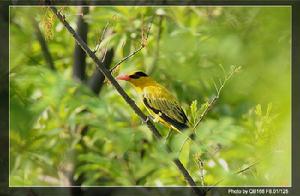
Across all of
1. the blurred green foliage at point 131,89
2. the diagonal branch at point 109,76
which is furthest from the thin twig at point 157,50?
the diagonal branch at point 109,76

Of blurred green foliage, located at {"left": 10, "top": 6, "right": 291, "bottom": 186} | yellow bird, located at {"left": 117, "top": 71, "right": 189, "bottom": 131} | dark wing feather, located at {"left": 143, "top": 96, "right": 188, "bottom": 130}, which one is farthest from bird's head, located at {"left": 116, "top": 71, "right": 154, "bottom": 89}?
blurred green foliage, located at {"left": 10, "top": 6, "right": 291, "bottom": 186}

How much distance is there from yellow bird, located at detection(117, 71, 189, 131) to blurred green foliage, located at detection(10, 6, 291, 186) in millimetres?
303

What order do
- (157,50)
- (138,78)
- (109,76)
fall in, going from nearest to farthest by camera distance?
1. (109,76)
2. (138,78)
3. (157,50)

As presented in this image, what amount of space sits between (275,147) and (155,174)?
183 cm

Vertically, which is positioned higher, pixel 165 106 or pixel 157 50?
pixel 157 50

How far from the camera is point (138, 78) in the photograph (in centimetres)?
314

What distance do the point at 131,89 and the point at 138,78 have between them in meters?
0.47

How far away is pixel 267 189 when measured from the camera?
2.79 meters

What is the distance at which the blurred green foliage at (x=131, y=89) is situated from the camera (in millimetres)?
3451

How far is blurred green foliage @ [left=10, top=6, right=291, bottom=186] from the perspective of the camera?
3451 millimetres

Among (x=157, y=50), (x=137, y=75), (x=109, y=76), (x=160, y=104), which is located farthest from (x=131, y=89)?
(x=109, y=76)

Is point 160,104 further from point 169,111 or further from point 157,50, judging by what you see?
point 157,50

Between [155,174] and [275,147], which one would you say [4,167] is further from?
[275,147]

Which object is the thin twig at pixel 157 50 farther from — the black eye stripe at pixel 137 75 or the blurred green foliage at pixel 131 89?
the black eye stripe at pixel 137 75
